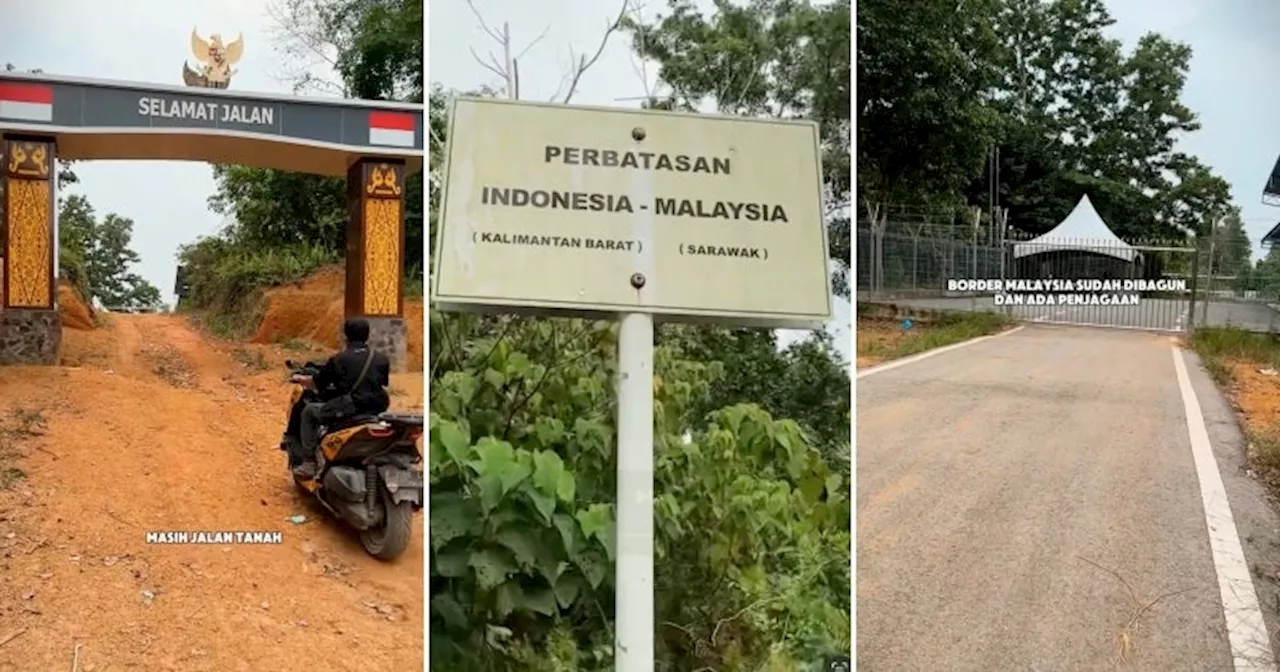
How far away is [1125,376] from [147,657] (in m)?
2.48

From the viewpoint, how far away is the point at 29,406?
248 cm

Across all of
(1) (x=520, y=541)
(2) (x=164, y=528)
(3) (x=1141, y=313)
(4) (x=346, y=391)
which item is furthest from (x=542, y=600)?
(3) (x=1141, y=313)

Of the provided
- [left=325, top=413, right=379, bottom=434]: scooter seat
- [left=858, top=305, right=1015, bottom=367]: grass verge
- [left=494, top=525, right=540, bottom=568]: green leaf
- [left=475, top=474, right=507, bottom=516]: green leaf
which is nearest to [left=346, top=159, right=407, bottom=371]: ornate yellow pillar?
[left=325, top=413, right=379, bottom=434]: scooter seat

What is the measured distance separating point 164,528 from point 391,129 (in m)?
1.05

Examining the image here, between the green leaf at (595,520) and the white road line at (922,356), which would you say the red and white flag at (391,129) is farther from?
the white road line at (922,356)

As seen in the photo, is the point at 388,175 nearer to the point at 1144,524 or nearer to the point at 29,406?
the point at 29,406

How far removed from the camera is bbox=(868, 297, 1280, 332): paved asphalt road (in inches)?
112

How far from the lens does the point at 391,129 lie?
2625 millimetres

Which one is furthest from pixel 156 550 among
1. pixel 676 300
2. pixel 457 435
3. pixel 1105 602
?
pixel 1105 602

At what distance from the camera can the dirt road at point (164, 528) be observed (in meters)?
2.40

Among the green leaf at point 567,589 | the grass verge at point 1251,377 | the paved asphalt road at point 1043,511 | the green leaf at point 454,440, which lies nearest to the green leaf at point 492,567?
the green leaf at point 567,589

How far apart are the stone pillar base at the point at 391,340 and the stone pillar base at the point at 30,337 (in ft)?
2.28

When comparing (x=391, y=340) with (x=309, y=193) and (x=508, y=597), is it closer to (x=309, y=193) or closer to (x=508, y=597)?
(x=309, y=193)

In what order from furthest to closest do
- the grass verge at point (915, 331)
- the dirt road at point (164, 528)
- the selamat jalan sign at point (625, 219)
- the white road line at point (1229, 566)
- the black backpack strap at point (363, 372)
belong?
the grass verge at point (915, 331) < the white road line at point (1229, 566) < the black backpack strap at point (363, 372) < the dirt road at point (164, 528) < the selamat jalan sign at point (625, 219)
